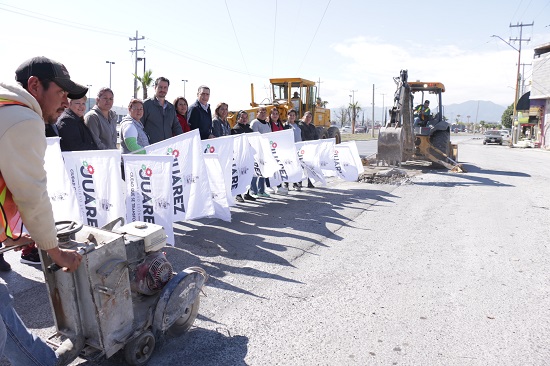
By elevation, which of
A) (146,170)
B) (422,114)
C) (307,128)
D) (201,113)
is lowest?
(146,170)

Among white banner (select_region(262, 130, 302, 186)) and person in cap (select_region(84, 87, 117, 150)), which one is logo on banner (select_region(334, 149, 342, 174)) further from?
person in cap (select_region(84, 87, 117, 150))

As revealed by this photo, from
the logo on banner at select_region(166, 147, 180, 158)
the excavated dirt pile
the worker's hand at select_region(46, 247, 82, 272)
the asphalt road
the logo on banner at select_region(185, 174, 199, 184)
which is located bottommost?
the asphalt road

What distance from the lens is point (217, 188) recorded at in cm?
625

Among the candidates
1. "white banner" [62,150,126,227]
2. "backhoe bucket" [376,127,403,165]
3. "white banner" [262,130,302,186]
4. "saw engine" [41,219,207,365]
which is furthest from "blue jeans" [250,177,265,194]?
"saw engine" [41,219,207,365]

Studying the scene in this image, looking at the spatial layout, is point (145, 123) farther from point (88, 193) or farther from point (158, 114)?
point (88, 193)

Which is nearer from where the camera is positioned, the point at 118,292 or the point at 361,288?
the point at 118,292

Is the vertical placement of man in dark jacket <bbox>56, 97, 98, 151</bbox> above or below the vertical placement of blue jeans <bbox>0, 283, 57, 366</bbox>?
above

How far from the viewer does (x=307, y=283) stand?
4.40 m

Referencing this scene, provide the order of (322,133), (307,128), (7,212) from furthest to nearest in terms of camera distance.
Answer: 1. (322,133)
2. (307,128)
3. (7,212)

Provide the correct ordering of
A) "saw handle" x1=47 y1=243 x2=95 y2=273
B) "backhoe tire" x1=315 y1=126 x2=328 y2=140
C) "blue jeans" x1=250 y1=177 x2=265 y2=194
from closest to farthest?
1. "saw handle" x1=47 y1=243 x2=95 y2=273
2. "blue jeans" x1=250 y1=177 x2=265 y2=194
3. "backhoe tire" x1=315 y1=126 x2=328 y2=140

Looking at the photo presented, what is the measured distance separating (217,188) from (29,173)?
13.9ft

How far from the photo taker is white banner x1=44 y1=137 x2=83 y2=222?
15.7 ft

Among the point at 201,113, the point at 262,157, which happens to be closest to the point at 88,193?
the point at 201,113

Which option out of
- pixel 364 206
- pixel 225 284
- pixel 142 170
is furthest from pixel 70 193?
pixel 364 206
